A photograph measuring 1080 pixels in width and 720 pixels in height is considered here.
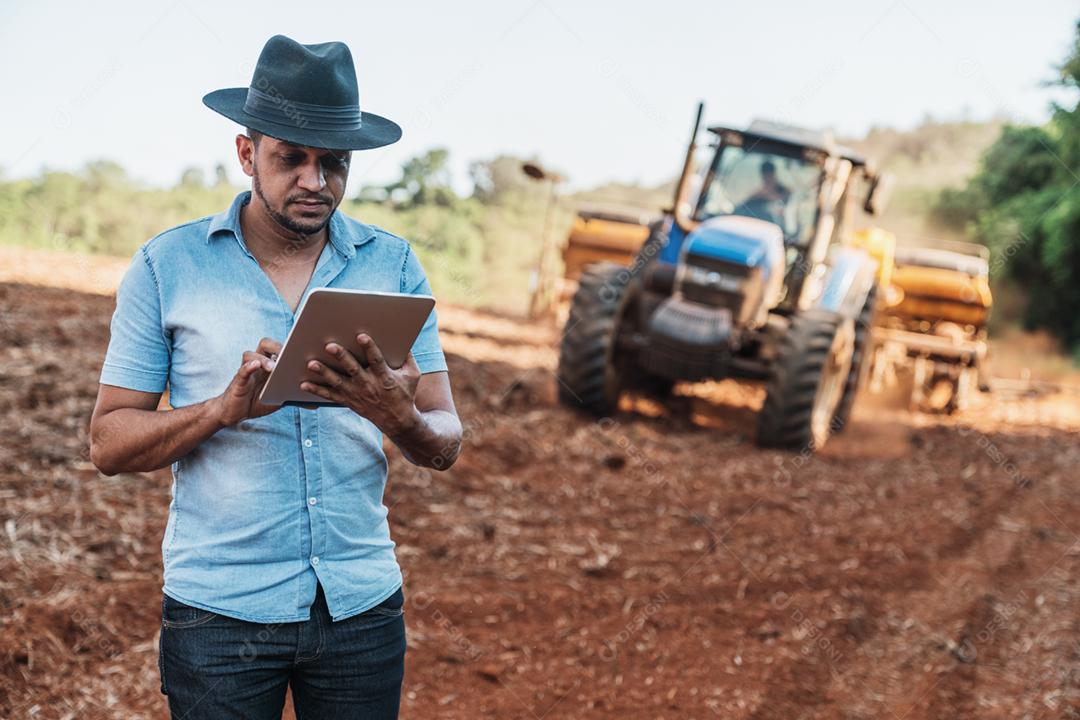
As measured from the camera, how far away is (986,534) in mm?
7184

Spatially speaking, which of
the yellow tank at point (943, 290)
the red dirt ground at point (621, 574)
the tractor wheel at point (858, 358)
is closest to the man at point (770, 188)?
the tractor wheel at point (858, 358)

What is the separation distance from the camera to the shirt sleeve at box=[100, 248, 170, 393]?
194 cm

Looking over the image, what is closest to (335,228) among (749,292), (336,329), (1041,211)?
(336,329)

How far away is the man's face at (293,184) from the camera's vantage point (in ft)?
6.52

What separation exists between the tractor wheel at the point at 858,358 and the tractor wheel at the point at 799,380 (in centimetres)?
106

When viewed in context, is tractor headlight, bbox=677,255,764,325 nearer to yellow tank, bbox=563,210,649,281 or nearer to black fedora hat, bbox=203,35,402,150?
yellow tank, bbox=563,210,649,281

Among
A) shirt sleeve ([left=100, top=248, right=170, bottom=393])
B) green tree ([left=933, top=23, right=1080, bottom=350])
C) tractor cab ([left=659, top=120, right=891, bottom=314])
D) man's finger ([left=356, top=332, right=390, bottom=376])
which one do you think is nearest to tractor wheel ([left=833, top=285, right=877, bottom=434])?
tractor cab ([left=659, top=120, right=891, bottom=314])

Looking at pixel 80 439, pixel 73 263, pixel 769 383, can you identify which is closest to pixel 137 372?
pixel 80 439

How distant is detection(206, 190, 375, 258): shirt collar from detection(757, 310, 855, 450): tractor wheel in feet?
21.9

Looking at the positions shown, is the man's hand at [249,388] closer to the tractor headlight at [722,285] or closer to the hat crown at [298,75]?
the hat crown at [298,75]

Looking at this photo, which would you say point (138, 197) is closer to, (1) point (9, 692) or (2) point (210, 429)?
(1) point (9, 692)

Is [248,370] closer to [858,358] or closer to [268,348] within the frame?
[268,348]

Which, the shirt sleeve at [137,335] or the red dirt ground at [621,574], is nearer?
the shirt sleeve at [137,335]

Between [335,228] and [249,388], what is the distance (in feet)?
1.38
